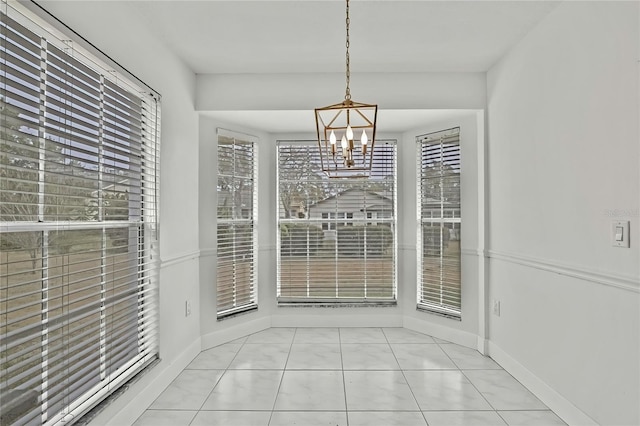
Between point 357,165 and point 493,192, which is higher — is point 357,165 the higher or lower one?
the higher one

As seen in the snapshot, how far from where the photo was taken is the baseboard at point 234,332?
3648 millimetres

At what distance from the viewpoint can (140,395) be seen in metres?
2.45

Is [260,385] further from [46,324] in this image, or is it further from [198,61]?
[198,61]

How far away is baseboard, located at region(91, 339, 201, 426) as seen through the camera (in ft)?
7.03

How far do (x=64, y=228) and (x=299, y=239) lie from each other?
2.75m

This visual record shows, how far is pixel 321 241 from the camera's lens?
436 centimetres

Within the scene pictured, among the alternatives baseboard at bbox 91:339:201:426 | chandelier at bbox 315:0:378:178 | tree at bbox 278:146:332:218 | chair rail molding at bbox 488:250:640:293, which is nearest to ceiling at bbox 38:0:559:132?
chandelier at bbox 315:0:378:178

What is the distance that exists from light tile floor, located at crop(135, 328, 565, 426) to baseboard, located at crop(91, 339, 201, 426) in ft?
0.18

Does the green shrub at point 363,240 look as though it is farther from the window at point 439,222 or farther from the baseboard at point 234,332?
the baseboard at point 234,332

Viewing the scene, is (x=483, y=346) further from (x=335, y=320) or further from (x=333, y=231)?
(x=333, y=231)

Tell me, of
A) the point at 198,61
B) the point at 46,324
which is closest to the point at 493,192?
the point at 198,61

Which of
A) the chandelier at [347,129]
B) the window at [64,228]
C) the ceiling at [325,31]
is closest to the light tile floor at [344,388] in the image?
the window at [64,228]

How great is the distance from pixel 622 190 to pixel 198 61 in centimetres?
302

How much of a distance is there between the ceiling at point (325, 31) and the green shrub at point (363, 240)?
1.36 meters
